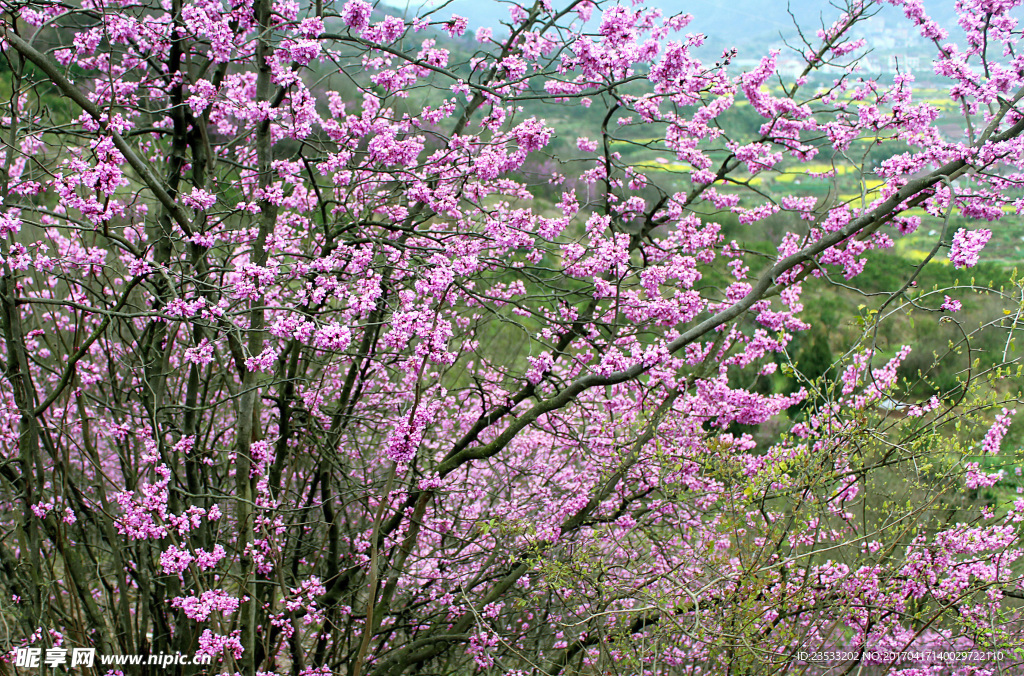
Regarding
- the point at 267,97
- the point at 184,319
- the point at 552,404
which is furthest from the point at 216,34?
the point at 552,404

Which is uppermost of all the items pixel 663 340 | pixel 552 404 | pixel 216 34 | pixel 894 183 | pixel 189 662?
pixel 216 34

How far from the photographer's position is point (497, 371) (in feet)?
16.5

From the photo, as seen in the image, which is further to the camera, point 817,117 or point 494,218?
point 817,117

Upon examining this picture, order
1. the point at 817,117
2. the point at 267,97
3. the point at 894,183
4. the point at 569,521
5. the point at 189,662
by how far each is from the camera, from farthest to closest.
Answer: the point at 817,117
the point at 569,521
the point at 894,183
the point at 189,662
the point at 267,97

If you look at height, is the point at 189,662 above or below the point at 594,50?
below

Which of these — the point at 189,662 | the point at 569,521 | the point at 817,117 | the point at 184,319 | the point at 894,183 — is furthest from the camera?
the point at 817,117

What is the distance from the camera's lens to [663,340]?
15.3 feet

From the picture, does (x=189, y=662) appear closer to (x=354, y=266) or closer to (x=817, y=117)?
(x=354, y=266)

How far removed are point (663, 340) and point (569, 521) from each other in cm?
149

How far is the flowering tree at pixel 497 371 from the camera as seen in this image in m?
3.58

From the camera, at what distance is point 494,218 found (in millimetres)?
5125

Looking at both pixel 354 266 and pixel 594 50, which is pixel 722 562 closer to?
pixel 354 266

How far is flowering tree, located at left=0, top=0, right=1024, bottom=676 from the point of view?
11.7ft

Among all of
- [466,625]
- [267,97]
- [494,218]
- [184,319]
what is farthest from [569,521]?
[267,97]
